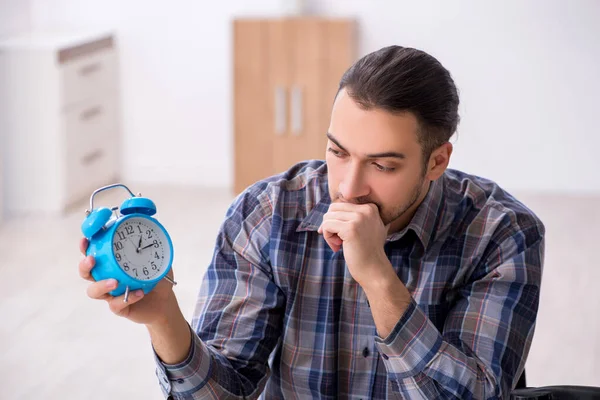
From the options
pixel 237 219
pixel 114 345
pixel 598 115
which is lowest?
pixel 114 345

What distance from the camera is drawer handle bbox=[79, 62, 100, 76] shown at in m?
4.80

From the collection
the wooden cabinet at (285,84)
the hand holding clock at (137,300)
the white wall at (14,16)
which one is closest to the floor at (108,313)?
the wooden cabinet at (285,84)

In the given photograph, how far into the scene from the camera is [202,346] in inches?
51.6

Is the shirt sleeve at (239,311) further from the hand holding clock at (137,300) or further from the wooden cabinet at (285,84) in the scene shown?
the wooden cabinet at (285,84)

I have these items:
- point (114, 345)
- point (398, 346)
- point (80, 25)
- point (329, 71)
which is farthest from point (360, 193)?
point (80, 25)

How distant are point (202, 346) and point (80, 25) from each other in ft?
14.1

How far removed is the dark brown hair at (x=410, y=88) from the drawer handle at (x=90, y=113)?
12.0 feet

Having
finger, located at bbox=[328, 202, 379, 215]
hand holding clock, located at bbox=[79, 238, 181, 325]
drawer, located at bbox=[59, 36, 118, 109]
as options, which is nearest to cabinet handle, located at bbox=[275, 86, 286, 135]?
drawer, located at bbox=[59, 36, 118, 109]

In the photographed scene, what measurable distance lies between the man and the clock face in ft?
0.55

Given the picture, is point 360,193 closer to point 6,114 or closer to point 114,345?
point 114,345

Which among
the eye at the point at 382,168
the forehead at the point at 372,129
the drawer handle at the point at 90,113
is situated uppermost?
the forehead at the point at 372,129

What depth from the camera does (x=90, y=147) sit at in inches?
196

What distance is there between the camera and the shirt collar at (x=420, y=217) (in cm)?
147

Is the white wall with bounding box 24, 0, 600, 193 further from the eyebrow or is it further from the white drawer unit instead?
the eyebrow
